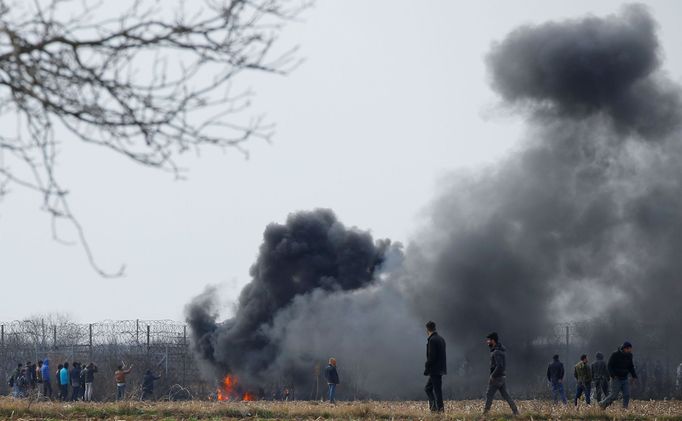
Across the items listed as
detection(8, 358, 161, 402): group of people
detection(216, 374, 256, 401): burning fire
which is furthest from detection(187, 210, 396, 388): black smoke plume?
detection(8, 358, 161, 402): group of people

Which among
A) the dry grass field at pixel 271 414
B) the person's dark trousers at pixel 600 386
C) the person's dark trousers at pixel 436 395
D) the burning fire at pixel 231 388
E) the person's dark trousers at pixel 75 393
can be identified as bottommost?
the burning fire at pixel 231 388

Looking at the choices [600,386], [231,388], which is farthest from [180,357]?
[600,386]

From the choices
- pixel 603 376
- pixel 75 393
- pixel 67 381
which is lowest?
→ pixel 75 393

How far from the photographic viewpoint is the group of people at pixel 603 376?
21016mm

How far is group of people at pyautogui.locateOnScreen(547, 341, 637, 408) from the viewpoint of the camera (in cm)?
2102

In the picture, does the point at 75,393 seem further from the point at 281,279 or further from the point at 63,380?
the point at 281,279

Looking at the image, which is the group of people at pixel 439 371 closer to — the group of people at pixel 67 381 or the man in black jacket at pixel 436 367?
the man in black jacket at pixel 436 367

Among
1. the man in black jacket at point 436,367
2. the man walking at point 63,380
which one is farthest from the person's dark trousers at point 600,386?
the man walking at point 63,380

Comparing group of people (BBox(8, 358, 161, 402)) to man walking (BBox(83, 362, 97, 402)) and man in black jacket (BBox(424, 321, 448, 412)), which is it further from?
man in black jacket (BBox(424, 321, 448, 412))

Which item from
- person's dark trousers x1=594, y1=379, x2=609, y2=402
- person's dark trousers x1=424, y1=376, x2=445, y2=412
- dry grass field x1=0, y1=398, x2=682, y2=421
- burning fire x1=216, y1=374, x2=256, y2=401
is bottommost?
burning fire x1=216, y1=374, x2=256, y2=401

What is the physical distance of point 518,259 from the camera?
148 feet

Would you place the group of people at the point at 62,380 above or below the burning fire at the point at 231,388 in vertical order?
above

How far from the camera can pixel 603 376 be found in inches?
Answer: 978

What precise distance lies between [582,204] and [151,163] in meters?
40.9
